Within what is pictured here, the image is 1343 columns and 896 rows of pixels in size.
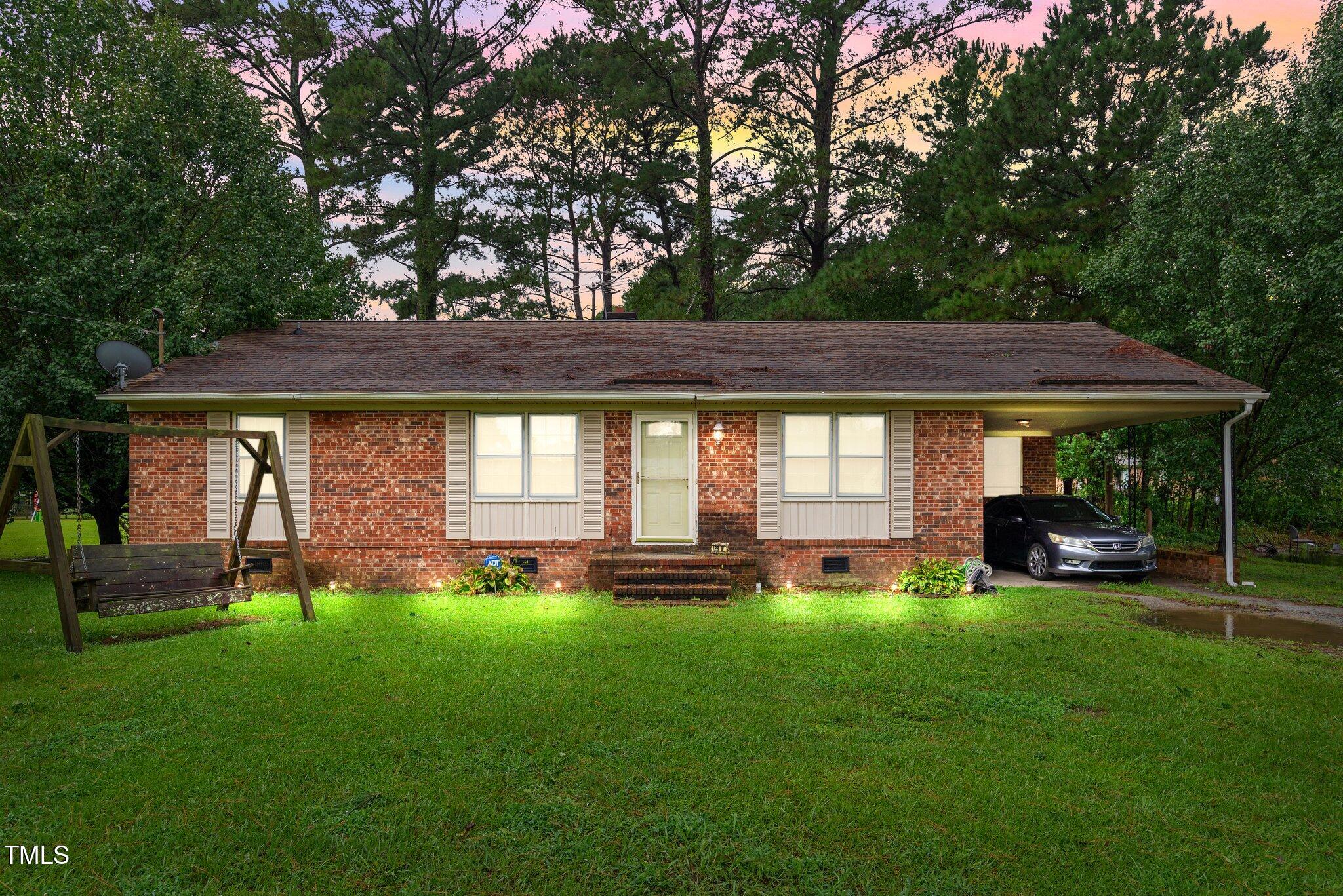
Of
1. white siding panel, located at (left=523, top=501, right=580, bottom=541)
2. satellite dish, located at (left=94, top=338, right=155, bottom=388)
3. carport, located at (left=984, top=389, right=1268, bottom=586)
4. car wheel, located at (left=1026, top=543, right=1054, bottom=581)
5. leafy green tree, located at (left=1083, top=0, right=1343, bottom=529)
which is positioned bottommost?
car wheel, located at (left=1026, top=543, right=1054, bottom=581)

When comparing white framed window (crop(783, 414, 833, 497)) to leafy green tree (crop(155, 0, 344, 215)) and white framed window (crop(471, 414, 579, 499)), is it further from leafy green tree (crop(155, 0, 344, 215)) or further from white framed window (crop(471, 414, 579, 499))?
leafy green tree (crop(155, 0, 344, 215))

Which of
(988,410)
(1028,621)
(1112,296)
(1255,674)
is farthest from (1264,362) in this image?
(1255,674)

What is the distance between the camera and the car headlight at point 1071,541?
506 inches

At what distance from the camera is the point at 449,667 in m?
6.95

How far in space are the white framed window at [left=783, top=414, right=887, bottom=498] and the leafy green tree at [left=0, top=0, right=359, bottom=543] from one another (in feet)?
34.3

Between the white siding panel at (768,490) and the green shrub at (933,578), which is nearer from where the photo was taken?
the green shrub at (933,578)

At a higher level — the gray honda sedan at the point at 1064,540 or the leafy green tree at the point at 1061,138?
the leafy green tree at the point at 1061,138

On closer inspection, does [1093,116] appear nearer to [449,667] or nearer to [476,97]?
[476,97]

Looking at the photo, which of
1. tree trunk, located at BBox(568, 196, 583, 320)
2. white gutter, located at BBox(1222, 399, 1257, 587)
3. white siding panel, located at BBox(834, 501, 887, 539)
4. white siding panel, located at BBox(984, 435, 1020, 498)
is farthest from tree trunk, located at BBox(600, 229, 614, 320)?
white gutter, located at BBox(1222, 399, 1257, 587)

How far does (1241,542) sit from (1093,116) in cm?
1275

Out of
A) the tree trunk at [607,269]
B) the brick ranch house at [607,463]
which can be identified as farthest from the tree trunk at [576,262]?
the brick ranch house at [607,463]

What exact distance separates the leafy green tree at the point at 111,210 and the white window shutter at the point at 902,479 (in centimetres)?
1201

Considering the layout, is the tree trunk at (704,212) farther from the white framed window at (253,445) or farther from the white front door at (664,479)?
the white framed window at (253,445)

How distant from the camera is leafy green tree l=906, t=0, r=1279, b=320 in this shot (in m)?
21.5
